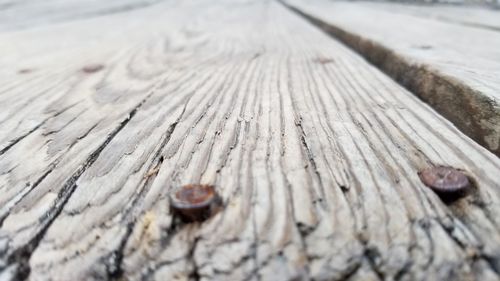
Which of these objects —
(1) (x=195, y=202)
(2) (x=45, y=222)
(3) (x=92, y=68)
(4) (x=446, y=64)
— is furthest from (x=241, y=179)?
(3) (x=92, y=68)

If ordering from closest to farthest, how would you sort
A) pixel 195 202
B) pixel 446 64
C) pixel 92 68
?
pixel 195 202 < pixel 446 64 < pixel 92 68

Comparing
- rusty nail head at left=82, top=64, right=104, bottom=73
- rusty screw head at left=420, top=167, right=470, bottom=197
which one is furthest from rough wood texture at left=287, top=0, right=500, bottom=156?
rusty nail head at left=82, top=64, right=104, bottom=73

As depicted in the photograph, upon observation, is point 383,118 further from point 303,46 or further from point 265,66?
point 303,46

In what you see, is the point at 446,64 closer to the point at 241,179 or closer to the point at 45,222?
the point at 241,179

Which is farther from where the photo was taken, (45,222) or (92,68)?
(92,68)

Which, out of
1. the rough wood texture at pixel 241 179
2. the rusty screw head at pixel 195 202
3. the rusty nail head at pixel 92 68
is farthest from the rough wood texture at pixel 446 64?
the rusty nail head at pixel 92 68

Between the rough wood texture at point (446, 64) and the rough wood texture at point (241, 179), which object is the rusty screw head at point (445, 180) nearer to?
the rough wood texture at point (241, 179)
